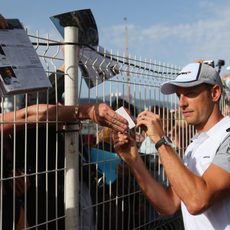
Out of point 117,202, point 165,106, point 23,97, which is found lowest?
point 117,202

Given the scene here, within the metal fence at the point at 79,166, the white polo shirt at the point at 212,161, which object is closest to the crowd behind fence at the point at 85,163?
the metal fence at the point at 79,166

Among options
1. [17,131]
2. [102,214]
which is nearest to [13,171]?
[17,131]

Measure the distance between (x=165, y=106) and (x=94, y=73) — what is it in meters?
1.28

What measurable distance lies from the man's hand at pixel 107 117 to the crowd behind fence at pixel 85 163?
227 mm

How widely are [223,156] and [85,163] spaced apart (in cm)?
107

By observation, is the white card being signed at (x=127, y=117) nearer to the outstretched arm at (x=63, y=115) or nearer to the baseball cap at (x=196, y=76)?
the outstretched arm at (x=63, y=115)

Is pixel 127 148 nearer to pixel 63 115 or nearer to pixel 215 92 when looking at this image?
pixel 63 115

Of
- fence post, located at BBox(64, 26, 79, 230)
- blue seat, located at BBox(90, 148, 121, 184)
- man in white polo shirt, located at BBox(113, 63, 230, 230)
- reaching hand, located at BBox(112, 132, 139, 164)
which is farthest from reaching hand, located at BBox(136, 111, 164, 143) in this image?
blue seat, located at BBox(90, 148, 121, 184)

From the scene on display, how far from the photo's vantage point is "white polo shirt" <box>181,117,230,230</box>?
6.63 feet

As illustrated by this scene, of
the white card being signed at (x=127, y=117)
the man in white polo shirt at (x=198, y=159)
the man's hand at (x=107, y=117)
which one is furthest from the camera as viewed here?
the white card being signed at (x=127, y=117)

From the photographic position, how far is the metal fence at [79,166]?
2.29 metres

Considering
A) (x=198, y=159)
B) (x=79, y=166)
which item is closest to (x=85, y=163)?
(x=79, y=166)

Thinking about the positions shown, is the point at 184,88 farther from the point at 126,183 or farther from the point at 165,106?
the point at 165,106

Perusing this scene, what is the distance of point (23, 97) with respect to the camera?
2.38 metres
